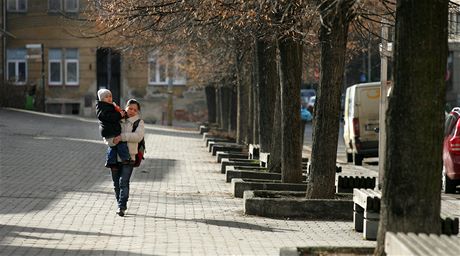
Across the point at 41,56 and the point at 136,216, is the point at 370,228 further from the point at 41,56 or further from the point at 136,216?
the point at 41,56

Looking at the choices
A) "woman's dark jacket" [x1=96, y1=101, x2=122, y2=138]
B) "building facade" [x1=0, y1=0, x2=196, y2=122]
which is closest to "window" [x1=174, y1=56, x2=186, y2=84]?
"building facade" [x1=0, y1=0, x2=196, y2=122]

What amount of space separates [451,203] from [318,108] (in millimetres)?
4105

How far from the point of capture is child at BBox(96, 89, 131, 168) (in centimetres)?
1437

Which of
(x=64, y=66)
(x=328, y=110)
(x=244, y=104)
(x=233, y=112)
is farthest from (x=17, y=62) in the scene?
(x=328, y=110)

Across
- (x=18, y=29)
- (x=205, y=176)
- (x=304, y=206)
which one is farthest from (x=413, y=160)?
(x=18, y=29)

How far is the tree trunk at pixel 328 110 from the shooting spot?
13.9 m

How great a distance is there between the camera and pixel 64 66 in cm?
6234

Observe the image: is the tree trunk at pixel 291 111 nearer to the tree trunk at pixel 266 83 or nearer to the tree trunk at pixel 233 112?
the tree trunk at pixel 266 83

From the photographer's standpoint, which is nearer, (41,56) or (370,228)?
(370,228)

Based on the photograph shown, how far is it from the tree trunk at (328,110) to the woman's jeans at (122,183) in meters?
2.36

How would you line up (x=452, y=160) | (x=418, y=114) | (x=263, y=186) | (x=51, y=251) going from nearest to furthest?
(x=418, y=114) → (x=51, y=251) → (x=263, y=186) → (x=452, y=160)

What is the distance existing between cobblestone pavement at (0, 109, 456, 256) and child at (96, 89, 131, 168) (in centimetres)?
74

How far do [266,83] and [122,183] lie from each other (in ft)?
24.8

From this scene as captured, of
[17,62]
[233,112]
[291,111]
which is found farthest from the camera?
[17,62]
